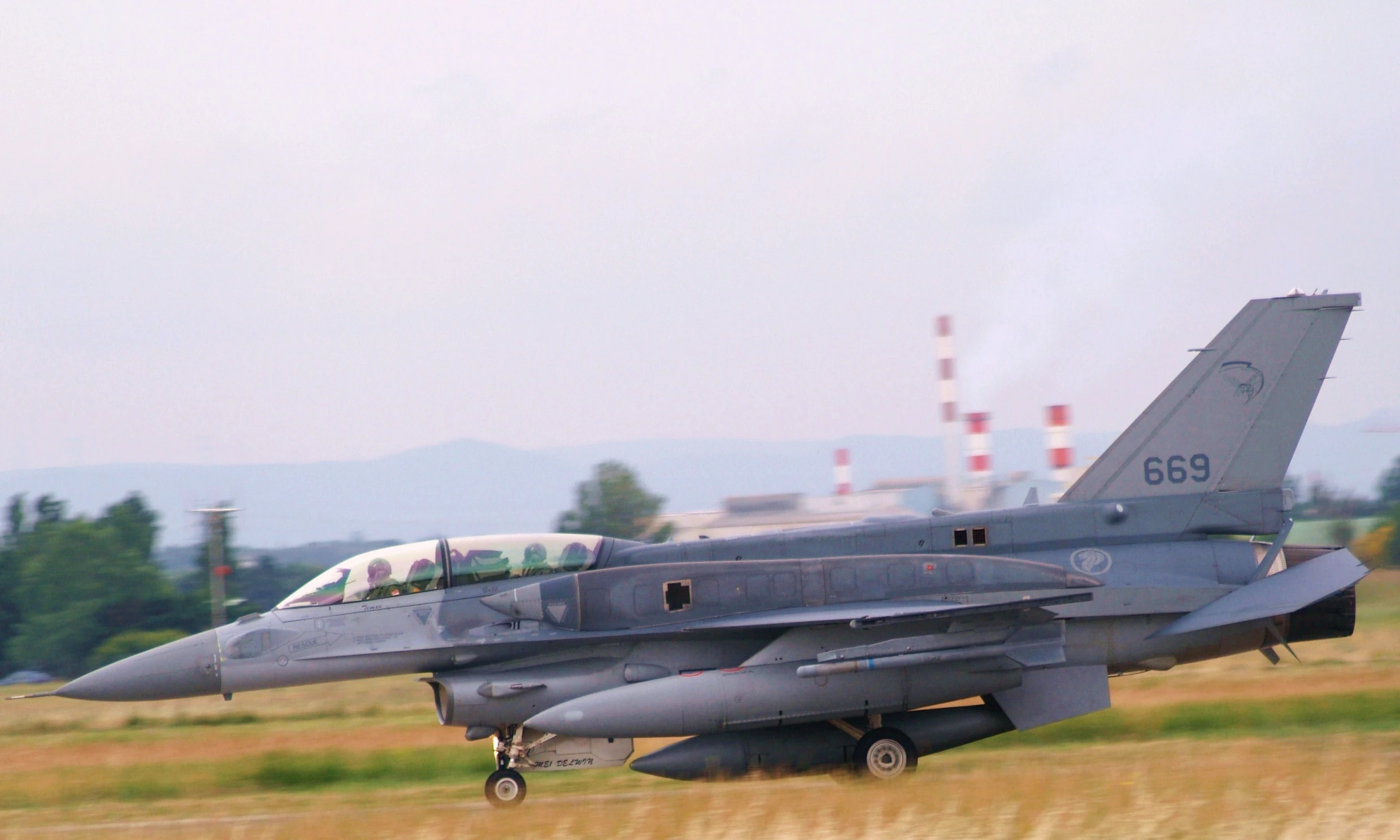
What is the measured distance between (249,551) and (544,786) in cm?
5886

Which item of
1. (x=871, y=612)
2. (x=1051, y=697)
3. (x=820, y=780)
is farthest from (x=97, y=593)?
(x=1051, y=697)

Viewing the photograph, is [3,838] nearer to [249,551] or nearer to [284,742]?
[284,742]

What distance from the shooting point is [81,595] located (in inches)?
1938

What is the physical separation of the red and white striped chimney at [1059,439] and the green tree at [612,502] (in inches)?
554

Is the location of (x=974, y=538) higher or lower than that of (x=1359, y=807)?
higher

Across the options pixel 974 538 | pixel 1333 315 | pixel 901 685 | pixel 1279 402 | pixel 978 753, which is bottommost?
pixel 978 753

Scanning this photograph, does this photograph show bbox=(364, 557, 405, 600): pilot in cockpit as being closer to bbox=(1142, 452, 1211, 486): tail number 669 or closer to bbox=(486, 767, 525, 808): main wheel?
bbox=(486, 767, 525, 808): main wheel

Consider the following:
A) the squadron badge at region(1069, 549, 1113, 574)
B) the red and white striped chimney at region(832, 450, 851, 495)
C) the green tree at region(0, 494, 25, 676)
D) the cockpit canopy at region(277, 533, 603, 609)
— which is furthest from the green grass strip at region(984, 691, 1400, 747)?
the red and white striped chimney at region(832, 450, 851, 495)

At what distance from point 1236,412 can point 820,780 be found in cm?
517

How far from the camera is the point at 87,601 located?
160 feet

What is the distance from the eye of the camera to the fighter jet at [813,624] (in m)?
11.0

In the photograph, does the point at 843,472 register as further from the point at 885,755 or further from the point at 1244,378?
the point at 885,755

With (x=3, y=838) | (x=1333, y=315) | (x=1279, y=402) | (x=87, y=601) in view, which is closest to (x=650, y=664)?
(x=3, y=838)

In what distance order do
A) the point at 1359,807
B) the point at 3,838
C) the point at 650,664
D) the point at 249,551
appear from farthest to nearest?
the point at 249,551
the point at 650,664
the point at 3,838
the point at 1359,807
